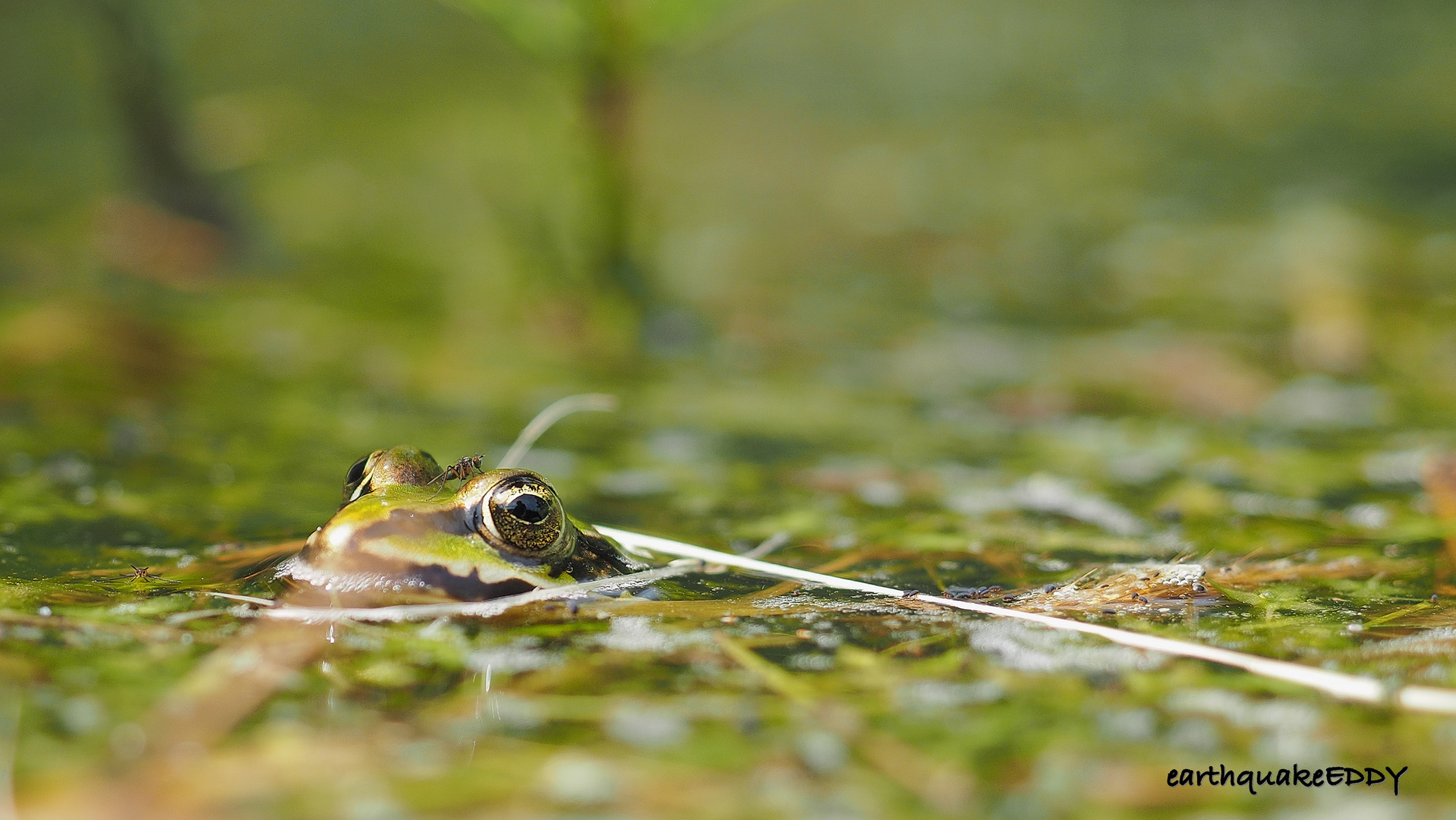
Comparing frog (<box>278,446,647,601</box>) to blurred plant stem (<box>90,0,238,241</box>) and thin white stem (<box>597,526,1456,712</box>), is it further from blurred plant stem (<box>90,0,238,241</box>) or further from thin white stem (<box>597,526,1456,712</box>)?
blurred plant stem (<box>90,0,238,241</box>)

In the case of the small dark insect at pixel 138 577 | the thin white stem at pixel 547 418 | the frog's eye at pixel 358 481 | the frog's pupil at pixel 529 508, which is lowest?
the small dark insect at pixel 138 577

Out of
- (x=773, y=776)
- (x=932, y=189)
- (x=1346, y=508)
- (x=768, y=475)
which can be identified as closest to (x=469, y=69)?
(x=932, y=189)

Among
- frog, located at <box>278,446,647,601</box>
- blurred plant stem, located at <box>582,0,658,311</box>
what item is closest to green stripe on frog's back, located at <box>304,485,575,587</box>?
frog, located at <box>278,446,647,601</box>

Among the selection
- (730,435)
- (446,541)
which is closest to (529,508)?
(446,541)

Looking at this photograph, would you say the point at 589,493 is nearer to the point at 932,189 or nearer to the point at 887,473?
the point at 887,473

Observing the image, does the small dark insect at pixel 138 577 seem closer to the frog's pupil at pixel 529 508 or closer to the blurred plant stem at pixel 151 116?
the frog's pupil at pixel 529 508

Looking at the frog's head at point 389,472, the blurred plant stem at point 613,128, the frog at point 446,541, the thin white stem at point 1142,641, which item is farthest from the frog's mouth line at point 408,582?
the blurred plant stem at point 613,128

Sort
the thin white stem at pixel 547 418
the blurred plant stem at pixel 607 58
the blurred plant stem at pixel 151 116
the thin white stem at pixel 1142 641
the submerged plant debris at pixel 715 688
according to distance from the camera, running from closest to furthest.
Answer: the submerged plant debris at pixel 715 688 < the thin white stem at pixel 1142 641 < the thin white stem at pixel 547 418 < the blurred plant stem at pixel 607 58 < the blurred plant stem at pixel 151 116
